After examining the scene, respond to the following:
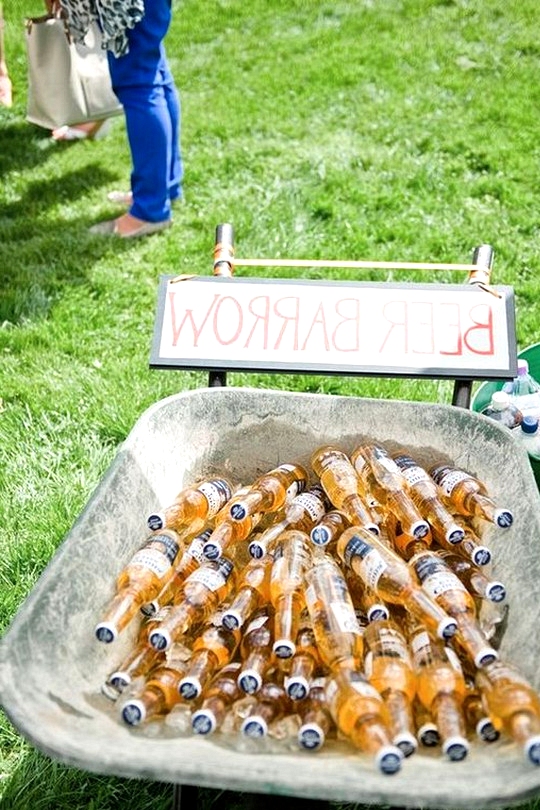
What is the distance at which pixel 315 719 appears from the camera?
1.56 meters

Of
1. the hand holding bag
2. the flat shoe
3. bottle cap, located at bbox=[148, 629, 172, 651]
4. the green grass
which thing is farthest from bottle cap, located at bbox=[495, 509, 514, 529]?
the hand holding bag

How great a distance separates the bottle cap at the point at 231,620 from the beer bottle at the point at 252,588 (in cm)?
2

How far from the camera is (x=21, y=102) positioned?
5984 mm

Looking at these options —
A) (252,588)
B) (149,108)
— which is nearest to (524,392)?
(252,588)

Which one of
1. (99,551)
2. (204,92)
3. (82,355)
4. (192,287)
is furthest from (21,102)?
→ (99,551)

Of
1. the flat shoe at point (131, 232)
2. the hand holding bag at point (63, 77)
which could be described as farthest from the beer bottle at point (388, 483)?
the hand holding bag at point (63, 77)

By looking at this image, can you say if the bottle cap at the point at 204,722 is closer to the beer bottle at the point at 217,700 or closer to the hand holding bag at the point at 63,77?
the beer bottle at the point at 217,700

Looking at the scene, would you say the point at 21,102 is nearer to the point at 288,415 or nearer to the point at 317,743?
the point at 288,415

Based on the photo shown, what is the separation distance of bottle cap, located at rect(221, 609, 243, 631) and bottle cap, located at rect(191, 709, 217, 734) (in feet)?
0.85

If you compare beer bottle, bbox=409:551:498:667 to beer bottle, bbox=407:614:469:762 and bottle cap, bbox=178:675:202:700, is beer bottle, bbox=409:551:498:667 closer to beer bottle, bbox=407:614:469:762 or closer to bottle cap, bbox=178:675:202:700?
beer bottle, bbox=407:614:469:762

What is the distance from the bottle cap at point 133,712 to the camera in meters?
1.51

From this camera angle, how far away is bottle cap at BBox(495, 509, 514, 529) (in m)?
1.82

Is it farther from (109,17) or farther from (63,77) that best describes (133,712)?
(63,77)

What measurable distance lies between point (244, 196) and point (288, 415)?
288 centimetres
